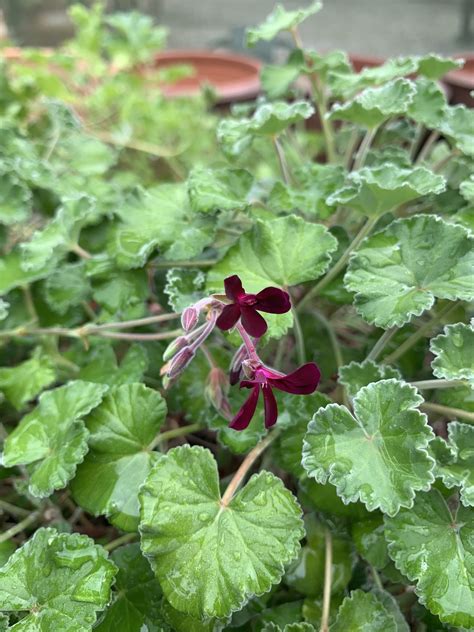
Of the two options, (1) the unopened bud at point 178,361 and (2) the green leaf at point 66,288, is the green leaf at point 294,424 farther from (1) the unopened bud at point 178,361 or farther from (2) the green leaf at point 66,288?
(2) the green leaf at point 66,288

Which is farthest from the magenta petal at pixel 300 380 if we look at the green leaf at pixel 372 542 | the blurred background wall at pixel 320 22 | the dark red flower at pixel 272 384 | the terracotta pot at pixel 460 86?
the blurred background wall at pixel 320 22

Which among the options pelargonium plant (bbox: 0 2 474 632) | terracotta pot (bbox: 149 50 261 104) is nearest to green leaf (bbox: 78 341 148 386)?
pelargonium plant (bbox: 0 2 474 632)

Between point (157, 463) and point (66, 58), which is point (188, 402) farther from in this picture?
point (66, 58)

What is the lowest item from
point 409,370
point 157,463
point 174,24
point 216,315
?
point 174,24

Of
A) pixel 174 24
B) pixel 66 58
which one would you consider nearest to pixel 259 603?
pixel 66 58

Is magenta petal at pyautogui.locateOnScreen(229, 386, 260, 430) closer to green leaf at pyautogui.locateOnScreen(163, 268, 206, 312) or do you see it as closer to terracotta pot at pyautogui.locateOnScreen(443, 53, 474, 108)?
green leaf at pyautogui.locateOnScreen(163, 268, 206, 312)
